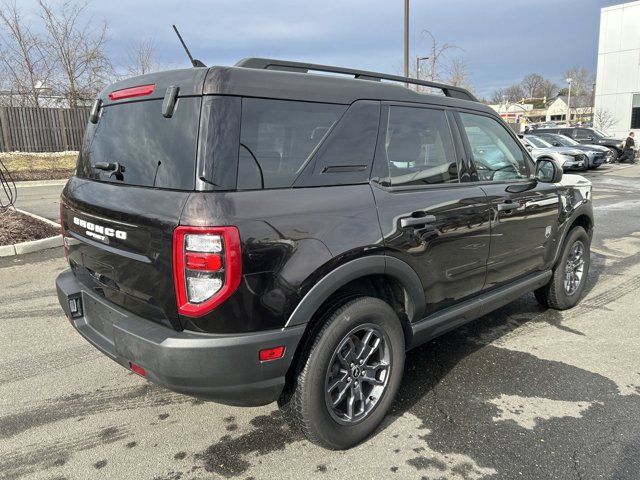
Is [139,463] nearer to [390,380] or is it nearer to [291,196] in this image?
[390,380]

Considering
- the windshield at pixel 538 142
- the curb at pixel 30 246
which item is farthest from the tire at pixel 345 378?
the windshield at pixel 538 142

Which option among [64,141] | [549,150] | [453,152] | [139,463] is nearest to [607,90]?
[549,150]

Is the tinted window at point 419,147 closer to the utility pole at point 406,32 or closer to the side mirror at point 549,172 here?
the side mirror at point 549,172

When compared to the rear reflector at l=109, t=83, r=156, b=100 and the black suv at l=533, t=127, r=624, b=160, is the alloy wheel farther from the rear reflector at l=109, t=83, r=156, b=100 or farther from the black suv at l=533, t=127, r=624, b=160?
the black suv at l=533, t=127, r=624, b=160

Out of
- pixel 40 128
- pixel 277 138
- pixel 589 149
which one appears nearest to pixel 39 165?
pixel 40 128

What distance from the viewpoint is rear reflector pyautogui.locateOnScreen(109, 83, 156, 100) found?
255cm

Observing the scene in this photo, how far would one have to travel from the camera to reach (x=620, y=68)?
110 feet

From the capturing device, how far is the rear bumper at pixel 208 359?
2.19m

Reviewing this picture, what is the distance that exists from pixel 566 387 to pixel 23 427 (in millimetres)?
3498

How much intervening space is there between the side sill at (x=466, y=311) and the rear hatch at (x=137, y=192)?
156 cm

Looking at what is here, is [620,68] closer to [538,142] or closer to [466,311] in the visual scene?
[538,142]

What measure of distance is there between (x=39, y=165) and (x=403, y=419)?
1880cm

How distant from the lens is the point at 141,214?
2.31 metres

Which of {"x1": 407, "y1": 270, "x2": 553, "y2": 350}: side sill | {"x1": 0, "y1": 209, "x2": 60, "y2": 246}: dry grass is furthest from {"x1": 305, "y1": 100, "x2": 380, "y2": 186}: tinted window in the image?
{"x1": 0, "y1": 209, "x2": 60, "y2": 246}: dry grass
